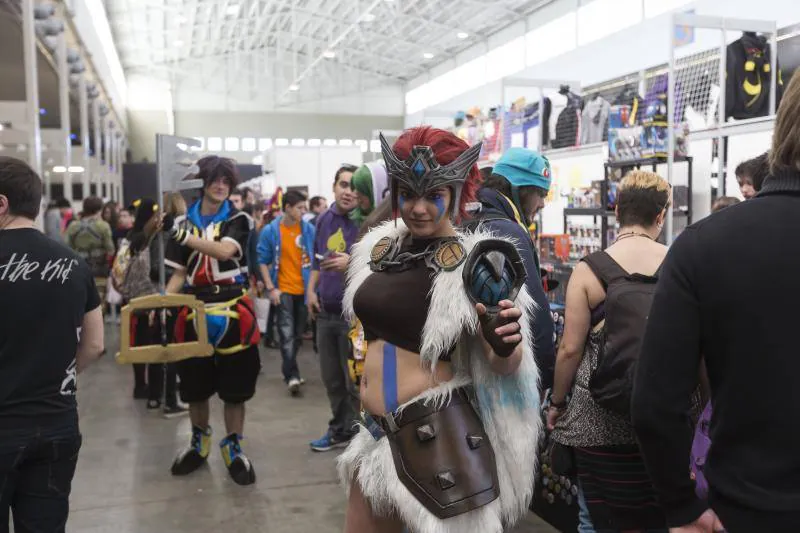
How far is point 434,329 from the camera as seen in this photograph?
1764 millimetres

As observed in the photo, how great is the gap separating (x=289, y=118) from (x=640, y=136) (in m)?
24.9

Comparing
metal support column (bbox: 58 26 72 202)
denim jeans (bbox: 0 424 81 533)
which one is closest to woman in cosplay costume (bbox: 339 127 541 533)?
denim jeans (bbox: 0 424 81 533)

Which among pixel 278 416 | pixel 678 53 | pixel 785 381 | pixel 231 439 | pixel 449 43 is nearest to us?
pixel 785 381

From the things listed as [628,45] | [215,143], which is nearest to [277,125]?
[215,143]

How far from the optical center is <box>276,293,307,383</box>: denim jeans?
20.1ft

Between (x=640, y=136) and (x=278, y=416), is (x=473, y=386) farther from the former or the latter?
(x=278, y=416)

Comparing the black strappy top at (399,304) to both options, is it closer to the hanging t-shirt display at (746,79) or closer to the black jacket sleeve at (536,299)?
the black jacket sleeve at (536,299)

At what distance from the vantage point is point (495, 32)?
21.6 metres

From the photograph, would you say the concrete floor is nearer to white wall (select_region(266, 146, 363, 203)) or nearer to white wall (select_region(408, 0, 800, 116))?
white wall (select_region(266, 146, 363, 203))

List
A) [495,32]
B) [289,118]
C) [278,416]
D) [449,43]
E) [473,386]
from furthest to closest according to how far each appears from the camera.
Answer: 1. [289,118]
2. [449,43]
3. [495,32]
4. [278,416]
5. [473,386]

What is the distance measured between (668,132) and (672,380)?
364cm

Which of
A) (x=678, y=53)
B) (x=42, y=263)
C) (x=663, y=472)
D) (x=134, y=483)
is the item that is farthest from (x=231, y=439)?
(x=678, y=53)

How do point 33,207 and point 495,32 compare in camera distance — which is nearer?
point 33,207

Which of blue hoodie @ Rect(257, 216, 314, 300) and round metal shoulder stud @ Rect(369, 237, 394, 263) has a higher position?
round metal shoulder stud @ Rect(369, 237, 394, 263)
